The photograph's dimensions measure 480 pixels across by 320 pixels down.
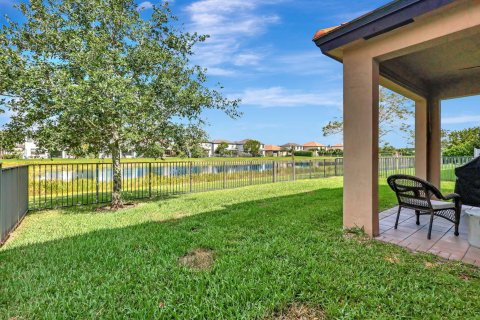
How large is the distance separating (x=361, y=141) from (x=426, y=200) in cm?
122

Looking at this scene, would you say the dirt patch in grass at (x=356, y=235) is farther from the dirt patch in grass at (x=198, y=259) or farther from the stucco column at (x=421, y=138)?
the stucco column at (x=421, y=138)

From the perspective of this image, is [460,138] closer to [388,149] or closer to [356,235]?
[388,149]

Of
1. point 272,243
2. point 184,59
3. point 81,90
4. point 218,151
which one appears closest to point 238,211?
point 272,243

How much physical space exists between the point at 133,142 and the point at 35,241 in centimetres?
287

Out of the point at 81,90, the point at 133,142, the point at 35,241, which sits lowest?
the point at 35,241

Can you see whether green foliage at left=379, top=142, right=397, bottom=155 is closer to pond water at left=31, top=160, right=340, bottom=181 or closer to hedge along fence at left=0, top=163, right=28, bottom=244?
pond water at left=31, top=160, right=340, bottom=181

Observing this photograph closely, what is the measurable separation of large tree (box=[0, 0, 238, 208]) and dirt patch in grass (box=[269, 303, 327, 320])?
15.5ft

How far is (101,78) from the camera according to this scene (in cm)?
512

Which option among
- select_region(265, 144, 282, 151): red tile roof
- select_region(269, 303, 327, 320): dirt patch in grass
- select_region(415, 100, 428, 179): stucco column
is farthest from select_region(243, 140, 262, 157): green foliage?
select_region(269, 303, 327, 320): dirt patch in grass

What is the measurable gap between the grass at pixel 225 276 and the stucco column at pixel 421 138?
11.9ft

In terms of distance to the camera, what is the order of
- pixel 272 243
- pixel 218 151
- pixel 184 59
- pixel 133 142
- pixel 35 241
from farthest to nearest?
pixel 218 151 → pixel 184 59 → pixel 133 142 → pixel 35 241 → pixel 272 243

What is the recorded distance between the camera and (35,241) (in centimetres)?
377

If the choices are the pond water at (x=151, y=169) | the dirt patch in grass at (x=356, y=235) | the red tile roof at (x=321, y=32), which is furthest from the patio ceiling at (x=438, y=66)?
the pond water at (x=151, y=169)

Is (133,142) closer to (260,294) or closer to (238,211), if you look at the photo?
(238,211)
